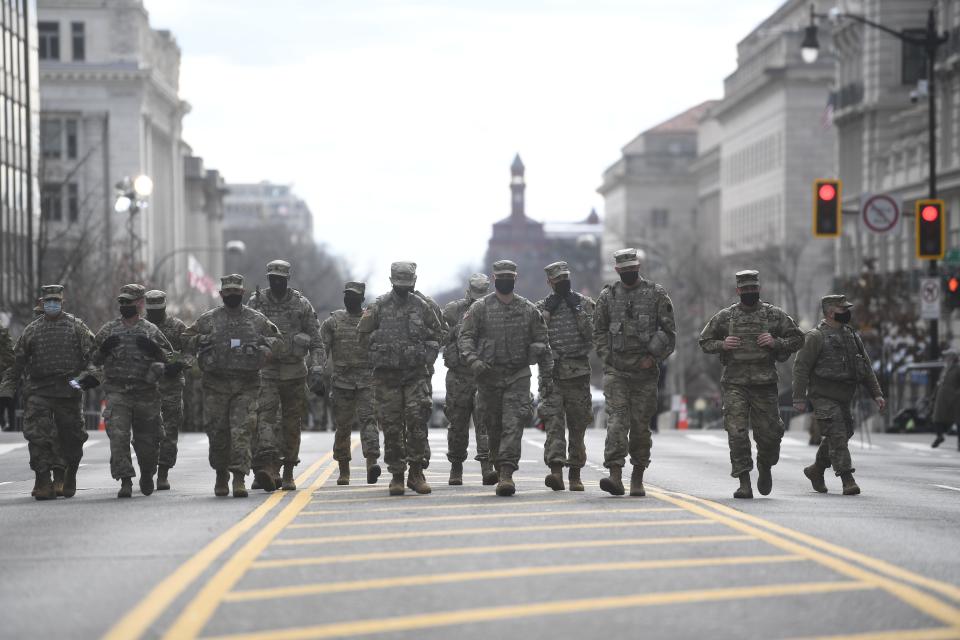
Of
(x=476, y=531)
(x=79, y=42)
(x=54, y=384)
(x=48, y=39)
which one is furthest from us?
(x=48, y=39)

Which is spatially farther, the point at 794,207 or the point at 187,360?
the point at 794,207

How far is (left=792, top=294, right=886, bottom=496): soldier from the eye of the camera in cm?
1816

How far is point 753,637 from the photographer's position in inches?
336

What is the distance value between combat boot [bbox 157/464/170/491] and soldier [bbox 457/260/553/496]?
3.49 metres

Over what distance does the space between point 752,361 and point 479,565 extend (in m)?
6.54

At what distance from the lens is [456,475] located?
60.4 feet

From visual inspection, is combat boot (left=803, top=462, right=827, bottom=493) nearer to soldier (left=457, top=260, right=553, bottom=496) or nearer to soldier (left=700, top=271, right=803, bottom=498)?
soldier (left=700, top=271, right=803, bottom=498)

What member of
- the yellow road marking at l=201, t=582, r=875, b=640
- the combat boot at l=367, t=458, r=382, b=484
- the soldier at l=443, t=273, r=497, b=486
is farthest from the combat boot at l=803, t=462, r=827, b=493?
the yellow road marking at l=201, t=582, r=875, b=640

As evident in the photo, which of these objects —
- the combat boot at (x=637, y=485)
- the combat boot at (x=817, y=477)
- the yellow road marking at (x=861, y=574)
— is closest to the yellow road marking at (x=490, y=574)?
the yellow road marking at (x=861, y=574)

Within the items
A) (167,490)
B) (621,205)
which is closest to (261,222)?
(621,205)

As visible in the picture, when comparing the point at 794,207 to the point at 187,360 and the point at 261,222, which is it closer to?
the point at 187,360

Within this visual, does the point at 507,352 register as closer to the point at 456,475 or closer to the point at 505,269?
the point at 505,269

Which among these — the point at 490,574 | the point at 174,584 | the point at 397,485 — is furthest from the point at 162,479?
the point at 490,574

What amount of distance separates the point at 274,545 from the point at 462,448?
653 centimetres
